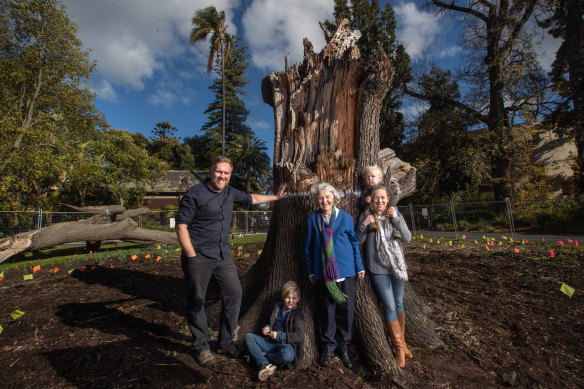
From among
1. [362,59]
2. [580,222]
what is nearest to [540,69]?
[580,222]

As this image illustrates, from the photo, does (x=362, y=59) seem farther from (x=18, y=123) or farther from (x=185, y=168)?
(x=185, y=168)

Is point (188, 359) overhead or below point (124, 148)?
below

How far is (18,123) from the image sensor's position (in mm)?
12844

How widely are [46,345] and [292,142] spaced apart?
A: 3.08 m

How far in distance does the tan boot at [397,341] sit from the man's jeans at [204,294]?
136 cm

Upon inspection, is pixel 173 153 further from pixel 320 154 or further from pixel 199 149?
pixel 320 154

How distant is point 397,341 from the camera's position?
7.95 feet

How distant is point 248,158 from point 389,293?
33.2m

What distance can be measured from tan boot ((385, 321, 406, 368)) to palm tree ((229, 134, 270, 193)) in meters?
32.5

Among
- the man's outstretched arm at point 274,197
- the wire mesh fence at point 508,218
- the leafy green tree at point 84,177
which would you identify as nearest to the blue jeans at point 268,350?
the man's outstretched arm at point 274,197

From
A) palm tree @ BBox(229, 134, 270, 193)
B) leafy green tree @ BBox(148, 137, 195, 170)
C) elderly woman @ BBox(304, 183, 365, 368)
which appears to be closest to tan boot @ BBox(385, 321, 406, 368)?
elderly woman @ BBox(304, 183, 365, 368)

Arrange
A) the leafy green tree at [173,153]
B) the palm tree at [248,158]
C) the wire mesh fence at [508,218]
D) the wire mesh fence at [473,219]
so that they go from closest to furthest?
the wire mesh fence at [473,219]
the wire mesh fence at [508,218]
the palm tree at [248,158]
the leafy green tree at [173,153]

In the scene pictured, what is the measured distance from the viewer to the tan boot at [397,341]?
2391mm

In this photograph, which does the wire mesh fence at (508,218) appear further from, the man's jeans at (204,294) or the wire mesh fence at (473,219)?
the man's jeans at (204,294)
